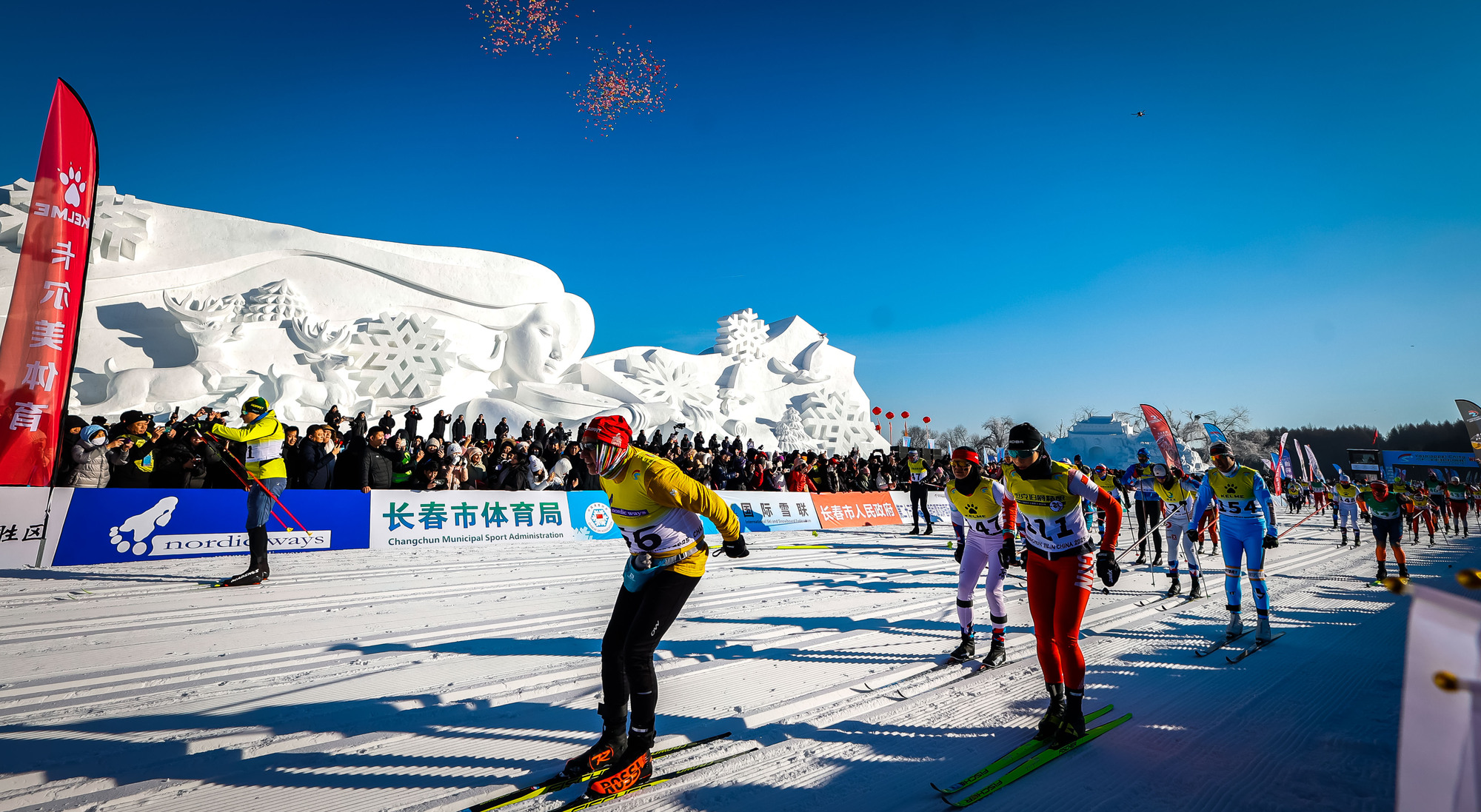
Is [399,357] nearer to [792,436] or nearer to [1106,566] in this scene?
[792,436]

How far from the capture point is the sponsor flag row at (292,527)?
9039 millimetres

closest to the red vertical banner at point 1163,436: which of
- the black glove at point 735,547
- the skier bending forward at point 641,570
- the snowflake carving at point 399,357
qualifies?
the black glove at point 735,547

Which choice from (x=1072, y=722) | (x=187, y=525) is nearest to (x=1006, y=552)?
(x=1072, y=722)

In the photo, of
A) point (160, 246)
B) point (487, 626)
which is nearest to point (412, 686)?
point (487, 626)

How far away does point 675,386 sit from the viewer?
136ft

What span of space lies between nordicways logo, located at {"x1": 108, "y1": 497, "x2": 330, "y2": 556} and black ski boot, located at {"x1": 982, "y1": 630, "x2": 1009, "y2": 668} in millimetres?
10975

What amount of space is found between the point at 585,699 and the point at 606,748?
1316 mm

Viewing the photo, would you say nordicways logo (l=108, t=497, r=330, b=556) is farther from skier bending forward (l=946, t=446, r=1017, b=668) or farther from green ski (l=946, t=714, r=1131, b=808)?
green ski (l=946, t=714, r=1131, b=808)

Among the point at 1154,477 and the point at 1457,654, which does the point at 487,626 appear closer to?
the point at 1457,654

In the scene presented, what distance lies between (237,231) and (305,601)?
106ft

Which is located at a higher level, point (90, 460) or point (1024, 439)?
point (90, 460)

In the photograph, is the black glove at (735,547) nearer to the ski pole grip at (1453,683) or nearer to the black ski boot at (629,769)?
the black ski boot at (629,769)

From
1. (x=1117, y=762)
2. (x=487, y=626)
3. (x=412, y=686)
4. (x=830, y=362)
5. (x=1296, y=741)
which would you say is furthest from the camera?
(x=830, y=362)

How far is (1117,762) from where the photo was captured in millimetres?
3908
